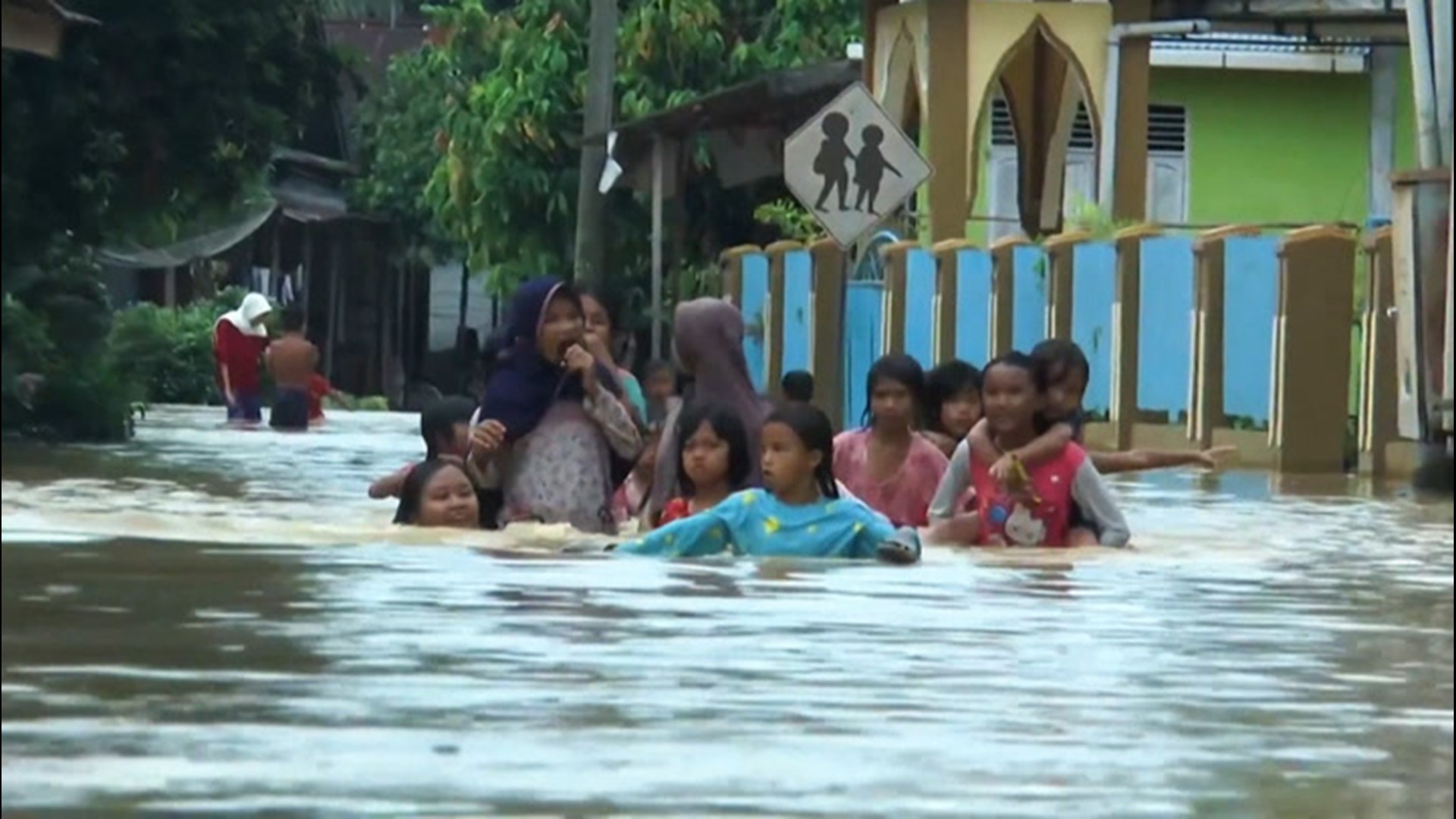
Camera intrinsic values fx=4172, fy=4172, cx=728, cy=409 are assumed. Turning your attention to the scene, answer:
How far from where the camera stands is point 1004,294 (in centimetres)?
3017

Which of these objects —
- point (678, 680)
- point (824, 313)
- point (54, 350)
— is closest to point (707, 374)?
point (678, 680)

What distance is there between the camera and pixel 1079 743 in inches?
315

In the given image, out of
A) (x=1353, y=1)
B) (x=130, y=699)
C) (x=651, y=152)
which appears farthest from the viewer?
(x=651, y=152)

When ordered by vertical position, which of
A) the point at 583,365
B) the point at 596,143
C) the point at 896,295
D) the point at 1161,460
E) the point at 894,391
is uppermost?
the point at 596,143

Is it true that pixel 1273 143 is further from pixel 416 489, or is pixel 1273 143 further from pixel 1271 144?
pixel 416 489

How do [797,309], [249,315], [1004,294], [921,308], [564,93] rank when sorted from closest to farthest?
1. [1004,294]
2. [921,308]
3. [797,309]
4. [249,315]
5. [564,93]

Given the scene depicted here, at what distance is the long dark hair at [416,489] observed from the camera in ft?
46.0

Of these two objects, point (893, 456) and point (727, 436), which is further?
point (893, 456)

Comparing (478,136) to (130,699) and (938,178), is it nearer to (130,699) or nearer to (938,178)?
(938,178)

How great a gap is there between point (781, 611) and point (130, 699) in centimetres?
416

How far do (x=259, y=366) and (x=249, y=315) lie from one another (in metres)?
2.08

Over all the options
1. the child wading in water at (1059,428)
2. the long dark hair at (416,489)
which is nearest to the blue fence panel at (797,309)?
the child wading in water at (1059,428)

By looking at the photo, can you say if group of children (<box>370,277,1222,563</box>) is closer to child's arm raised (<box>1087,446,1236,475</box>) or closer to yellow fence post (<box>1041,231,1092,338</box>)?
child's arm raised (<box>1087,446,1236,475</box>)

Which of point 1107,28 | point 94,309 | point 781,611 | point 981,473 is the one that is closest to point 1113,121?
point 1107,28
